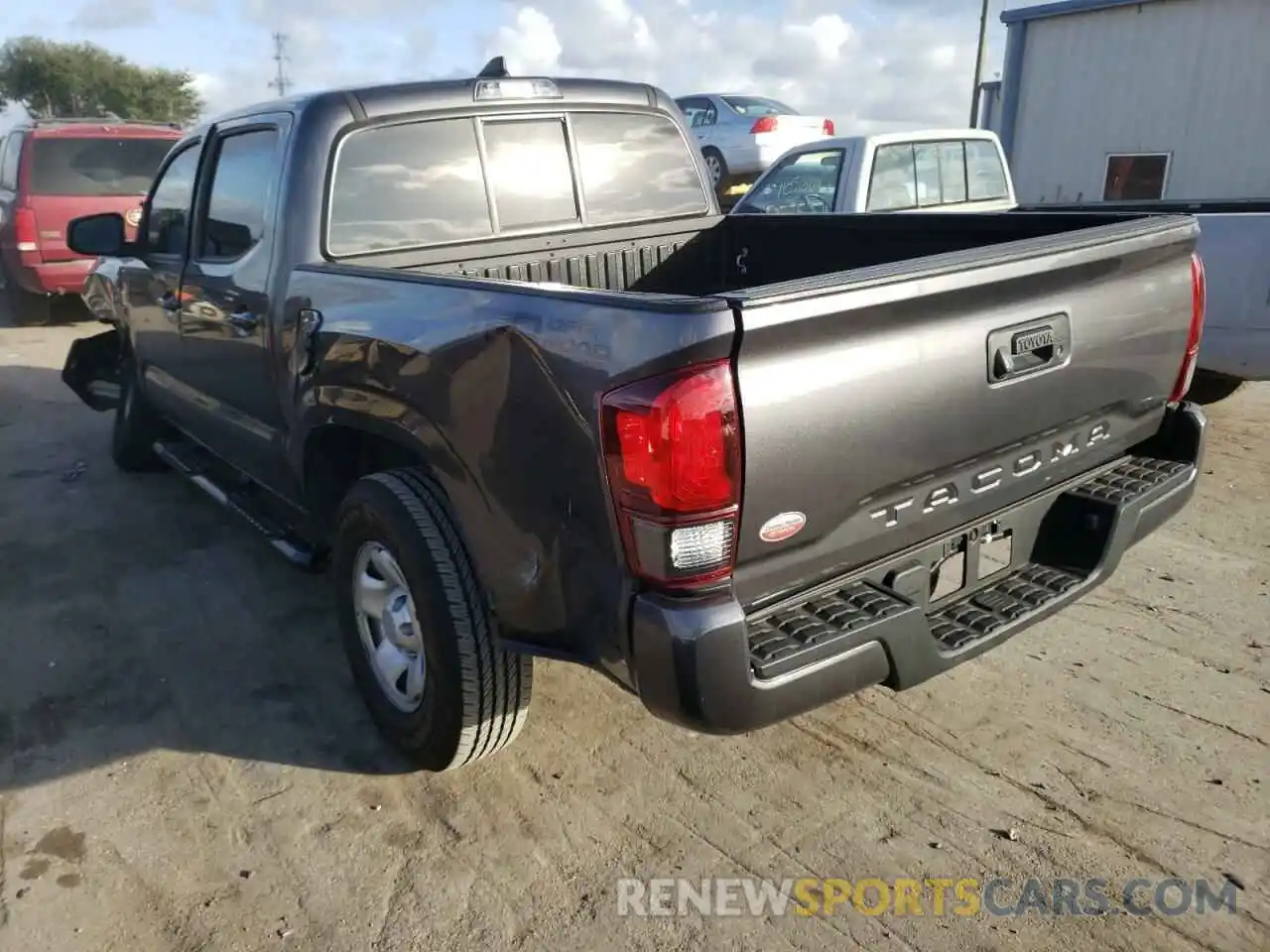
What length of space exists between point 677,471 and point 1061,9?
17343mm

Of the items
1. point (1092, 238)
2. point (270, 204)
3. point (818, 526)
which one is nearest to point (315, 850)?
point (818, 526)

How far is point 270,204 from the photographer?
344 centimetres

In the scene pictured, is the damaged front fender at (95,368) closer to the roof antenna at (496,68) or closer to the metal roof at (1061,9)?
the roof antenna at (496,68)

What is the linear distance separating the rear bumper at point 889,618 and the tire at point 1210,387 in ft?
10.2

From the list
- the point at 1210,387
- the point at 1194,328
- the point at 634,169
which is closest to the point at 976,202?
the point at 1210,387

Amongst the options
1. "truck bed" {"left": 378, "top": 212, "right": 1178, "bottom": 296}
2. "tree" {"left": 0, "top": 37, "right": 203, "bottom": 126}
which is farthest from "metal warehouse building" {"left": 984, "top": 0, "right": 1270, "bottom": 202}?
"tree" {"left": 0, "top": 37, "right": 203, "bottom": 126}

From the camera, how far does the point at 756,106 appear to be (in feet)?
48.9

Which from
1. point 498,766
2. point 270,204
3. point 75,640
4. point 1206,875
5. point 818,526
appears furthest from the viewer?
point 75,640

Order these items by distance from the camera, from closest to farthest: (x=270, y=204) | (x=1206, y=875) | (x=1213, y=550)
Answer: (x=1206, y=875)
(x=270, y=204)
(x=1213, y=550)

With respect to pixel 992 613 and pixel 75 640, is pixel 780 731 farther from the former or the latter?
pixel 75 640

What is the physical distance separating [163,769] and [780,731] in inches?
75.4

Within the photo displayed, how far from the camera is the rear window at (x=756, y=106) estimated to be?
14695 mm

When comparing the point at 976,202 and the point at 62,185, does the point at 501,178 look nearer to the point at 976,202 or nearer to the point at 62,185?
the point at 976,202

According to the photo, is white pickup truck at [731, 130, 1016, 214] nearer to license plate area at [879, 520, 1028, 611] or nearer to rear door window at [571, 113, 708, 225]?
rear door window at [571, 113, 708, 225]
